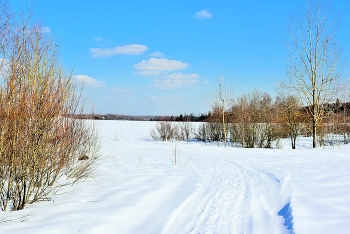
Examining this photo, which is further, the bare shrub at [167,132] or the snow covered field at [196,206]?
the bare shrub at [167,132]

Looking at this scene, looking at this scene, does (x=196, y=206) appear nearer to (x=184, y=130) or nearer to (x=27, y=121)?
(x=27, y=121)

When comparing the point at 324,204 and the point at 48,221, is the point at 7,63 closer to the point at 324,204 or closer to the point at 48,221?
the point at 48,221

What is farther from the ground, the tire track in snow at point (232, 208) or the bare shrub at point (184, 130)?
the bare shrub at point (184, 130)

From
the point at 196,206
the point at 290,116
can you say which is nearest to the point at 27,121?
the point at 196,206

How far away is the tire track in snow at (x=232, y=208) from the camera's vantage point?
3.50 meters

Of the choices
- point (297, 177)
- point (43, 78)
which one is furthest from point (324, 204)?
point (43, 78)

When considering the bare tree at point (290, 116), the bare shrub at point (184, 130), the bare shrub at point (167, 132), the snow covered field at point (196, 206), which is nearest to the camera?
the snow covered field at point (196, 206)

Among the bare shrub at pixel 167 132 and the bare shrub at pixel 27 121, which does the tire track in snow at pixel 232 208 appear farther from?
the bare shrub at pixel 167 132

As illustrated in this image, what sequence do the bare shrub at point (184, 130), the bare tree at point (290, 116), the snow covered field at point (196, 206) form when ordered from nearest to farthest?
the snow covered field at point (196, 206) < the bare tree at point (290, 116) < the bare shrub at point (184, 130)

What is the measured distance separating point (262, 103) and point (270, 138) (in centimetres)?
348

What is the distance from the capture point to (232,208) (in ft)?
14.1

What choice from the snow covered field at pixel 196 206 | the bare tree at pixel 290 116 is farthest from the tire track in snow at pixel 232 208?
the bare tree at pixel 290 116

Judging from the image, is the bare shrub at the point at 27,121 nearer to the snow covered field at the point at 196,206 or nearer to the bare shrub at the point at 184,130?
the snow covered field at the point at 196,206

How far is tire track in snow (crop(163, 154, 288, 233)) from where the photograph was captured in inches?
138
